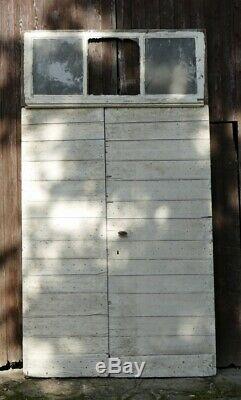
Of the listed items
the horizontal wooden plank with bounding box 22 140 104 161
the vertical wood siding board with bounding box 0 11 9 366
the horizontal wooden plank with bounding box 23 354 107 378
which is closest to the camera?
the horizontal wooden plank with bounding box 23 354 107 378

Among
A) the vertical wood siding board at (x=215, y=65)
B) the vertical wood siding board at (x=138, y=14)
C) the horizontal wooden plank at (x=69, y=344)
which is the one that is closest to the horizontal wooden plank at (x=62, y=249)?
the horizontal wooden plank at (x=69, y=344)

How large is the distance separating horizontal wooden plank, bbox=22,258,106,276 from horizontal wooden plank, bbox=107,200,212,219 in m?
0.39

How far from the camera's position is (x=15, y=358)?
4.24 meters

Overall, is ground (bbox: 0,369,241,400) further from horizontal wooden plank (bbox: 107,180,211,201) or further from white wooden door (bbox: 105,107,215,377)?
horizontal wooden plank (bbox: 107,180,211,201)

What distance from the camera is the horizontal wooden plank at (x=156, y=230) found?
4090mm

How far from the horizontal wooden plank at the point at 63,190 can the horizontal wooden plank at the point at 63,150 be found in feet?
0.53

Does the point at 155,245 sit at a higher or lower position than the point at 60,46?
lower

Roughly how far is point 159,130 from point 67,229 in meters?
1.08

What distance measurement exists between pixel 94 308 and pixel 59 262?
17.8 inches

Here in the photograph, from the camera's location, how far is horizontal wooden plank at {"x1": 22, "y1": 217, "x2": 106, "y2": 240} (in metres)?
4.09

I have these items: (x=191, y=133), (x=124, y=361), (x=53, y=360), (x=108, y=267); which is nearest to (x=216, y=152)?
(x=191, y=133)

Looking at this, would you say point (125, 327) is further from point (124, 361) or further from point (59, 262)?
point (59, 262)

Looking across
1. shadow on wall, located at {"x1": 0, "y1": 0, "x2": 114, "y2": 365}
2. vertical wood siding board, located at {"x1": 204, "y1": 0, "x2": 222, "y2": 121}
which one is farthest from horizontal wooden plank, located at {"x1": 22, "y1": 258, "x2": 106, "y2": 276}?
vertical wood siding board, located at {"x1": 204, "y1": 0, "x2": 222, "y2": 121}

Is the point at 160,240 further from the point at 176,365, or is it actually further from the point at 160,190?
the point at 176,365
